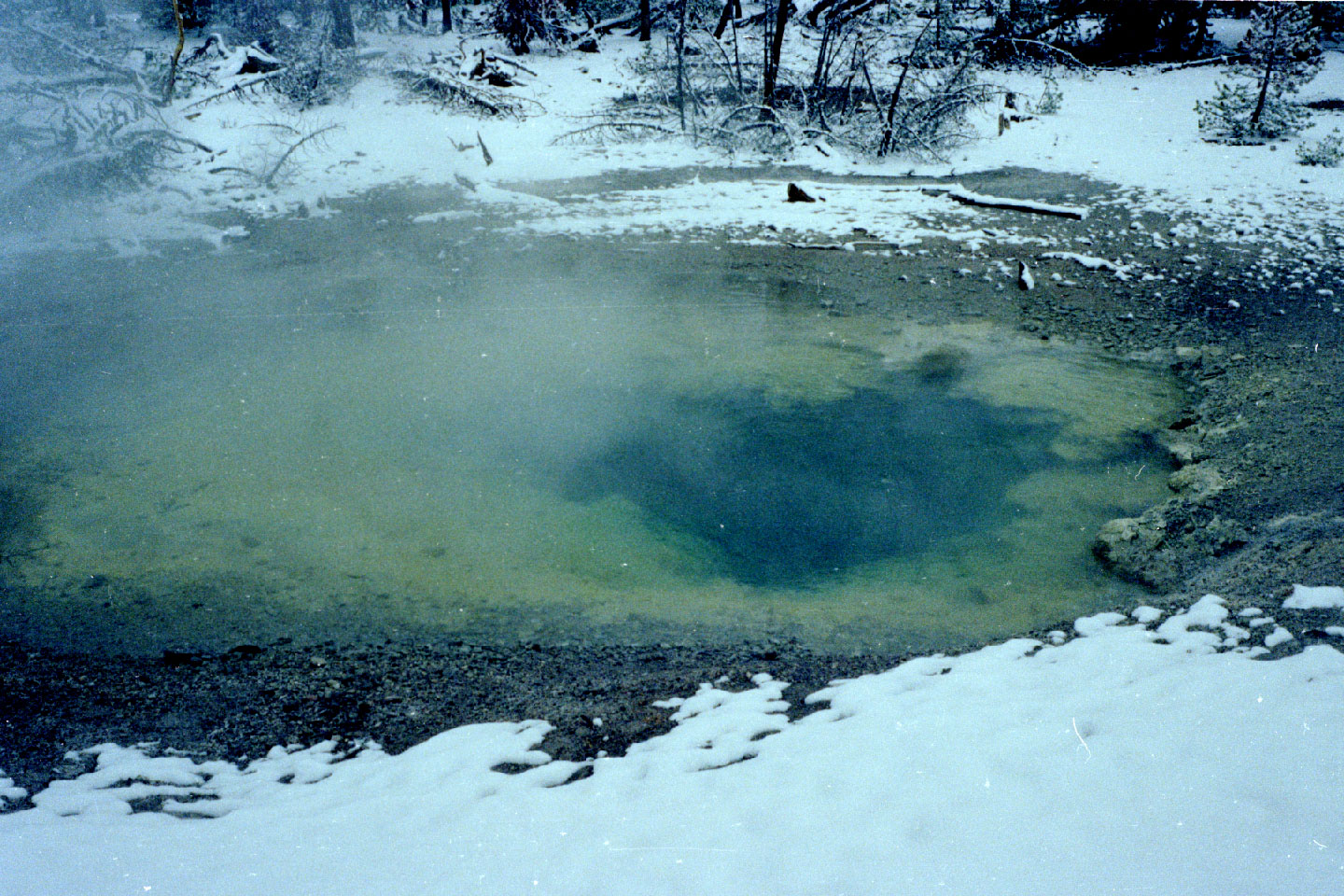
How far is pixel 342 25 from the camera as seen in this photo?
51.2 ft

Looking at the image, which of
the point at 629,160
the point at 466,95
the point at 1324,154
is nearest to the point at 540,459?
the point at 629,160

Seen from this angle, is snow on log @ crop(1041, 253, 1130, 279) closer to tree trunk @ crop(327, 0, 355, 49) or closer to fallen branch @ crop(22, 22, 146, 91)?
fallen branch @ crop(22, 22, 146, 91)

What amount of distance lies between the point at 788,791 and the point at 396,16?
2182cm

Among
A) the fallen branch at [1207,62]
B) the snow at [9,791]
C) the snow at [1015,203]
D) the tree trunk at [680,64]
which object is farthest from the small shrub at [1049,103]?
the snow at [9,791]

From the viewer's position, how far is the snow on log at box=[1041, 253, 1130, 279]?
8414 mm

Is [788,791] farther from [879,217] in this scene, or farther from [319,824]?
[879,217]

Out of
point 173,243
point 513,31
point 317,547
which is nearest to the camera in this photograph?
point 317,547

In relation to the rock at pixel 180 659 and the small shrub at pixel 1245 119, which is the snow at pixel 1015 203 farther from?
the rock at pixel 180 659

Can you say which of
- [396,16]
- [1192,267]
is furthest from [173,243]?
[396,16]

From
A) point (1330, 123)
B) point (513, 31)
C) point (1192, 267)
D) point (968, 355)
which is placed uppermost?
point (513, 31)

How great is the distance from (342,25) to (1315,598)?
1745 centimetres

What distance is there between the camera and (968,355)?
7.13 metres

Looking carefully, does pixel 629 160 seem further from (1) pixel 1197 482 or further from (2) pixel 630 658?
(2) pixel 630 658

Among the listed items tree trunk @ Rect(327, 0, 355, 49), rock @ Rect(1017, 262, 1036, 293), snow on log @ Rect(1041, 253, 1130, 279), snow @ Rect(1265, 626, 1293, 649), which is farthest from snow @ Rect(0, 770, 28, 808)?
tree trunk @ Rect(327, 0, 355, 49)
